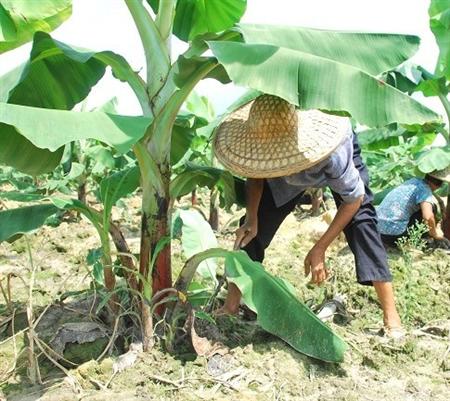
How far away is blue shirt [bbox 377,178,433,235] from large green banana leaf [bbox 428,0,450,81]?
39.4 inches

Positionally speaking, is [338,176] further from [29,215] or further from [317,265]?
[29,215]

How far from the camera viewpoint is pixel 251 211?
126 inches

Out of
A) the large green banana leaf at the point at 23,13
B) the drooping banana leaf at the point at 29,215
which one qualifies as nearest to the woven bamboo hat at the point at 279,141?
the drooping banana leaf at the point at 29,215

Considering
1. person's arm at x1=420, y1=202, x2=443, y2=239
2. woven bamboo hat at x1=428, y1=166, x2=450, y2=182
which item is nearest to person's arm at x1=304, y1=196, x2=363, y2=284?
person's arm at x1=420, y1=202, x2=443, y2=239

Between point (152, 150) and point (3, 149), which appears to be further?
point (152, 150)

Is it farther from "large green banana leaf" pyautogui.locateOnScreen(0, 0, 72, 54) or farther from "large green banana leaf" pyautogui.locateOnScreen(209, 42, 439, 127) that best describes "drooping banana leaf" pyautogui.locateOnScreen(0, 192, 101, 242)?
"large green banana leaf" pyautogui.locateOnScreen(209, 42, 439, 127)

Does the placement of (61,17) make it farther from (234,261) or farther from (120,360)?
(120,360)

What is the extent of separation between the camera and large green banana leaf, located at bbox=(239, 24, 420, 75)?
93.8 inches

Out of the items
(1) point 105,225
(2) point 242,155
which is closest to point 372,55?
(2) point 242,155

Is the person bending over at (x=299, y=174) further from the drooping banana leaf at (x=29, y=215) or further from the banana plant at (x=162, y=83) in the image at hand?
the drooping banana leaf at (x=29, y=215)

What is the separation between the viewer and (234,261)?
2.68 meters

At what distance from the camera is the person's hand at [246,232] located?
10.6 ft

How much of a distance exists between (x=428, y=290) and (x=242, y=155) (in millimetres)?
1856

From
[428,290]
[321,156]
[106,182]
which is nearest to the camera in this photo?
[321,156]
